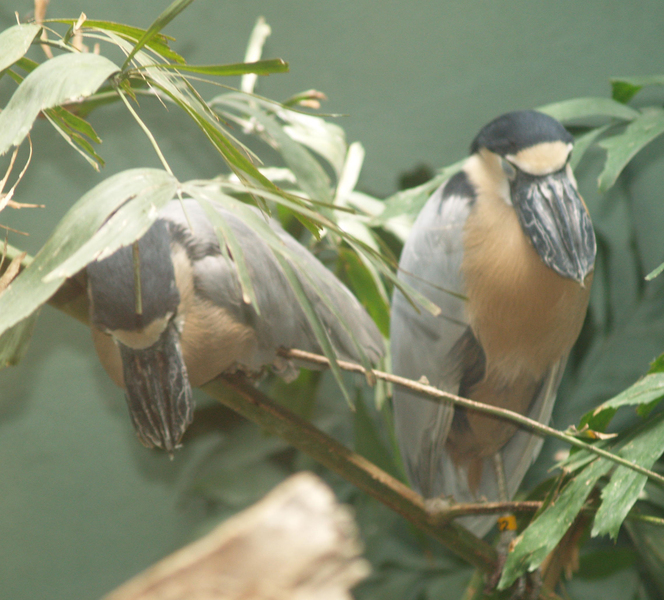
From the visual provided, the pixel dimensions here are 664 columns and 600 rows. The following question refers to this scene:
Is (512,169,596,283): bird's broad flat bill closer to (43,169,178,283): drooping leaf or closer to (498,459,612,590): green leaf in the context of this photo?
(498,459,612,590): green leaf

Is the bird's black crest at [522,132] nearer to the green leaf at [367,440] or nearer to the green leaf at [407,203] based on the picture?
the green leaf at [407,203]

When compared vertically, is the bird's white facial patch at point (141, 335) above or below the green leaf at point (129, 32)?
below

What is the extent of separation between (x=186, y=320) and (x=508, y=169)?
487 millimetres

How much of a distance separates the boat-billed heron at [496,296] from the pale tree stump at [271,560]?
0.40 m

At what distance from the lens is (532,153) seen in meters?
0.77

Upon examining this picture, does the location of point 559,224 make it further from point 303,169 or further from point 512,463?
point 512,463

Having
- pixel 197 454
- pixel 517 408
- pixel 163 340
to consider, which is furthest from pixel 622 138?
pixel 197 454

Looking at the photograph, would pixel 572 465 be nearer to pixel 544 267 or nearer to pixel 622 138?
pixel 544 267

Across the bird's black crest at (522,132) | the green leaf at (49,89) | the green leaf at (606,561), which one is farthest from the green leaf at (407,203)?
the green leaf at (606,561)

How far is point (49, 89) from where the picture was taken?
39 centimetres

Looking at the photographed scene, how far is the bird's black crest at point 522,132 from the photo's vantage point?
77cm

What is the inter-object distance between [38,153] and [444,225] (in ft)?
3.36

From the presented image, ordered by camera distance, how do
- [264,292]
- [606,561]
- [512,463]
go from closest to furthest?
[264,292], [512,463], [606,561]

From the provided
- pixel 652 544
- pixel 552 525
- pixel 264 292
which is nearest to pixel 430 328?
pixel 264 292
